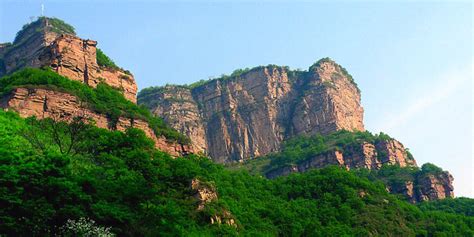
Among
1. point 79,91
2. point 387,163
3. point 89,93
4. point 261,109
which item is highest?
point 261,109

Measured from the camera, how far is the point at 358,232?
224 feet

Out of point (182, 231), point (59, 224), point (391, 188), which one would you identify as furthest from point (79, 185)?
point (391, 188)

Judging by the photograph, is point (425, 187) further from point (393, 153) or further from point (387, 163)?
point (393, 153)

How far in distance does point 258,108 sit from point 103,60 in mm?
51340

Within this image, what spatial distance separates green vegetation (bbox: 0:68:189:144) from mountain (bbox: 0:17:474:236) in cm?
21

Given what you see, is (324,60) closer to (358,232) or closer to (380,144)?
(380,144)

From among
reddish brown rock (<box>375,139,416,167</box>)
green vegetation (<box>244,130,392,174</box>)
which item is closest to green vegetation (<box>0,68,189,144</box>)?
green vegetation (<box>244,130,392,174</box>)

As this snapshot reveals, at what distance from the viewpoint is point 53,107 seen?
237ft

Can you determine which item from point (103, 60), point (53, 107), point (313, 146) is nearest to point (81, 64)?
point (103, 60)

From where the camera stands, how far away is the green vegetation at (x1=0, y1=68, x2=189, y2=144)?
75312 mm

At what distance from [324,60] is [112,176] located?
333 feet

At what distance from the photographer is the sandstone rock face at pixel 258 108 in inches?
5315

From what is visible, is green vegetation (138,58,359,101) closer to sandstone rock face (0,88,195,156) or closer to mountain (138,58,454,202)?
mountain (138,58,454,202)

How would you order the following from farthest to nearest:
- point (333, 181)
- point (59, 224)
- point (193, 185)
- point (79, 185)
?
point (333, 181) < point (193, 185) < point (79, 185) < point (59, 224)
